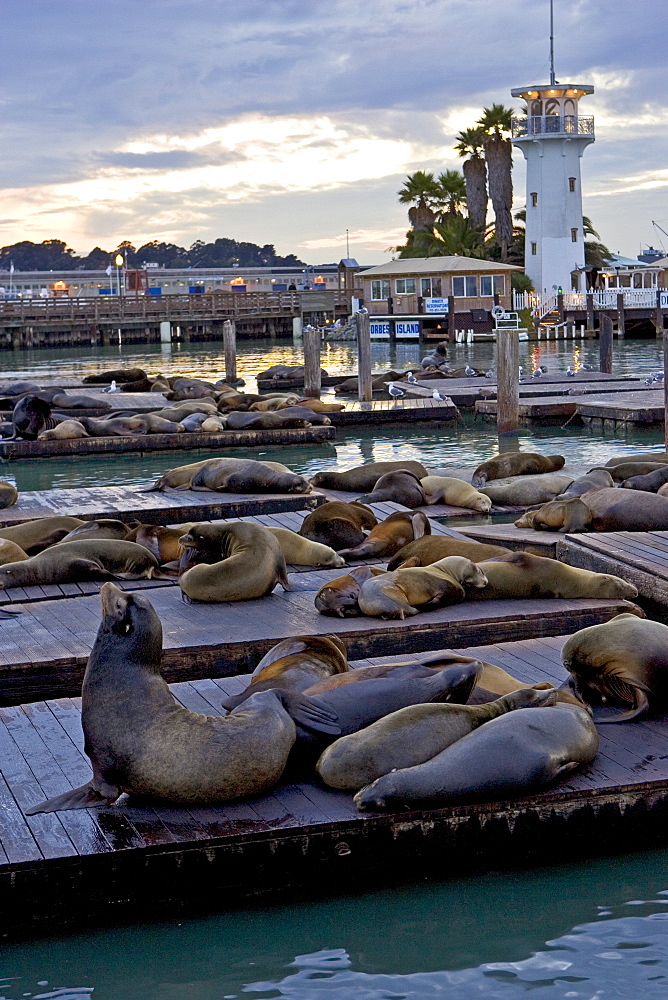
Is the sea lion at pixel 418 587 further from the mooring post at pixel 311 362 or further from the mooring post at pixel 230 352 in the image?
Result: the mooring post at pixel 230 352

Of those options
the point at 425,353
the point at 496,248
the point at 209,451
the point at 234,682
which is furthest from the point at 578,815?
the point at 496,248

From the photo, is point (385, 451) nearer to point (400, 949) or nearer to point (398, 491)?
point (398, 491)

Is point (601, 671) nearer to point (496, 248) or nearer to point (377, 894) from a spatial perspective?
point (377, 894)

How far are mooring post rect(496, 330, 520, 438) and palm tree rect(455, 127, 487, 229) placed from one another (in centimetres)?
4083

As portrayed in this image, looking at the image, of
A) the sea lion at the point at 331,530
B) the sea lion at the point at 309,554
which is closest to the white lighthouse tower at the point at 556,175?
the sea lion at the point at 331,530

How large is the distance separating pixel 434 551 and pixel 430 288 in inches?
1649

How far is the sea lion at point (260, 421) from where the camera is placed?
1603 centimetres

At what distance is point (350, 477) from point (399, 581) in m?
4.69

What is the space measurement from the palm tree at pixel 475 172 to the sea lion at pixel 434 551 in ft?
166

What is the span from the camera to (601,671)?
4.59 meters

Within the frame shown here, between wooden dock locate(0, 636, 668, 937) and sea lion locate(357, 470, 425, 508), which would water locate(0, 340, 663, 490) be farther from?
wooden dock locate(0, 636, 668, 937)

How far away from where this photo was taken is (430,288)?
4738 centimetres

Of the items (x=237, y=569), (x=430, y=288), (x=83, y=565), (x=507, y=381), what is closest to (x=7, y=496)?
(x=83, y=565)

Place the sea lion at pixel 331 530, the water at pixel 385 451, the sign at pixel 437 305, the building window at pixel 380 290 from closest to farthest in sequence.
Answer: the sea lion at pixel 331 530, the water at pixel 385 451, the sign at pixel 437 305, the building window at pixel 380 290
